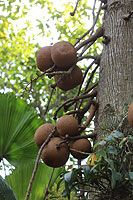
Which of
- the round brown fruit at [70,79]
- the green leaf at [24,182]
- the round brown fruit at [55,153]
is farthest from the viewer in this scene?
the green leaf at [24,182]

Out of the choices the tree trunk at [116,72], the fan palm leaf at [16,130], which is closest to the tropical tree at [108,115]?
the tree trunk at [116,72]

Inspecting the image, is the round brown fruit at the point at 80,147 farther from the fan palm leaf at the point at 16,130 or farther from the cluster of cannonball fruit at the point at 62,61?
the fan palm leaf at the point at 16,130

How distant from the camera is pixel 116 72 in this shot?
1.25 m

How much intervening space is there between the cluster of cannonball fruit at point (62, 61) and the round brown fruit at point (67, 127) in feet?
0.54

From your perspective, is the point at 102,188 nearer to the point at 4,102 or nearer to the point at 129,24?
the point at 129,24

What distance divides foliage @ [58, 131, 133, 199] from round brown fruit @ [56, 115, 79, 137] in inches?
7.8

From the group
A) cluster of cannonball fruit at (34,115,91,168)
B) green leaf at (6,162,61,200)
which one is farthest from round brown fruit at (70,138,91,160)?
green leaf at (6,162,61,200)

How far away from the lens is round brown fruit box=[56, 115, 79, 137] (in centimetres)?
116

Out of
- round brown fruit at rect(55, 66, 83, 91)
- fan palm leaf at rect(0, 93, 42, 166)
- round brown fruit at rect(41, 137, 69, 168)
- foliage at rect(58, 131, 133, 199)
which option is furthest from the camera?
fan palm leaf at rect(0, 93, 42, 166)

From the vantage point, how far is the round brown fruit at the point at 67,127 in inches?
45.6

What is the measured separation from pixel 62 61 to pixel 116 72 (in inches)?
9.3

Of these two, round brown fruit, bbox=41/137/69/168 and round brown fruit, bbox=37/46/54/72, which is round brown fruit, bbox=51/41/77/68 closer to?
round brown fruit, bbox=37/46/54/72

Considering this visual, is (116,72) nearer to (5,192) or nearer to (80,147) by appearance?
(80,147)

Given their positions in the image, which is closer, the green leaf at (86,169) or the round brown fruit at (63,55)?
the green leaf at (86,169)
